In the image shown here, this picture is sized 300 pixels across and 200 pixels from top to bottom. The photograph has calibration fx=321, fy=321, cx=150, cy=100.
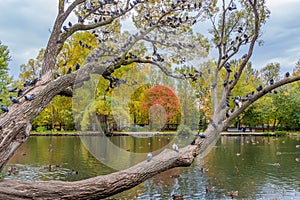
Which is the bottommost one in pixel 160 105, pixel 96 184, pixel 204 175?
pixel 204 175

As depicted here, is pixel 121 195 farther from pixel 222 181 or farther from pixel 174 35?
pixel 174 35

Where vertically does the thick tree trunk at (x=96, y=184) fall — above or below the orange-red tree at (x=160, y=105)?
below

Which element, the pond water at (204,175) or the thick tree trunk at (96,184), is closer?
the thick tree trunk at (96,184)

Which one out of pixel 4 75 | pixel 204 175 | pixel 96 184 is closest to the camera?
pixel 96 184

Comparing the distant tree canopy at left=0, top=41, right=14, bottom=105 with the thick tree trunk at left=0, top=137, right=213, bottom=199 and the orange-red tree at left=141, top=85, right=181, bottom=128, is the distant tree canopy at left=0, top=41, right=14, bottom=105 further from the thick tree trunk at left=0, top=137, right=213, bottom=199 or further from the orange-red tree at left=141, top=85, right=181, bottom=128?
the thick tree trunk at left=0, top=137, right=213, bottom=199

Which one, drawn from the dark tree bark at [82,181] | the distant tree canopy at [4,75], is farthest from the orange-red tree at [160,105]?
the distant tree canopy at [4,75]

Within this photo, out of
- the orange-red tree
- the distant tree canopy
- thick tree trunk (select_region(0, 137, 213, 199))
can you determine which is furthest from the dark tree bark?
the distant tree canopy

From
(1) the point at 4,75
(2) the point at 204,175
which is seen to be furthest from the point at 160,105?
(1) the point at 4,75

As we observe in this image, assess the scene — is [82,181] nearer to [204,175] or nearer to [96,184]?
[96,184]

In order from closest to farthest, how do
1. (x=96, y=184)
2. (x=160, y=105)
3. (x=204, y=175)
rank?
(x=96, y=184) → (x=160, y=105) → (x=204, y=175)

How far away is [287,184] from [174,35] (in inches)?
190

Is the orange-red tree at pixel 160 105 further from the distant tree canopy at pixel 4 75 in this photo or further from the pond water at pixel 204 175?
the distant tree canopy at pixel 4 75

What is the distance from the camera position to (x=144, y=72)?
23.4 ft

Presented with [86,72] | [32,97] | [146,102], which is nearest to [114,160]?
[146,102]
